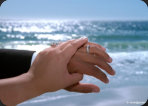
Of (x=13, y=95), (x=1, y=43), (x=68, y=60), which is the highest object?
(x=68, y=60)

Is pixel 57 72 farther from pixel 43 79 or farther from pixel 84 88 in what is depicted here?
pixel 84 88

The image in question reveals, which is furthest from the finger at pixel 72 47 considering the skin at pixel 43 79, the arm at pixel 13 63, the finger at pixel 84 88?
the arm at pixel 13 63

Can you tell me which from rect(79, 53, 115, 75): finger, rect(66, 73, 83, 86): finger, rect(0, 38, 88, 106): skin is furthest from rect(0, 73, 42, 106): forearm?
rect(79, 53, 115, 75): finger

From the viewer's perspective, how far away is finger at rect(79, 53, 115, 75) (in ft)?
2.92

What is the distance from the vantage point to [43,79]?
0.86 m

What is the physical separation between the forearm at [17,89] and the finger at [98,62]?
230 mm

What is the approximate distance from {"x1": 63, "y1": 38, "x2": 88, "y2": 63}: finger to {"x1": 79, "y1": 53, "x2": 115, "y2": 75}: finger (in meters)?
0.05

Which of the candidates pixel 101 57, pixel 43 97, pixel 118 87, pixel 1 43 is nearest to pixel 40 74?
pixel 101 57

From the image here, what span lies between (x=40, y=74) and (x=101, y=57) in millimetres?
245

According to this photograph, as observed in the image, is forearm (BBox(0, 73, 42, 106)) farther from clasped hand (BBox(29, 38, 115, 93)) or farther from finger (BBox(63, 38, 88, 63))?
finger (BBox(63, 38, 88, 63))

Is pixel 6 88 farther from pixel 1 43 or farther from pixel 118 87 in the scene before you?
pixel 1 43

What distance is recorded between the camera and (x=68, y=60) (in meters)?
0.90

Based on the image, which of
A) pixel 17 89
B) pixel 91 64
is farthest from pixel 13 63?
pixel 91 64

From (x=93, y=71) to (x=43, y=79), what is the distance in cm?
20
